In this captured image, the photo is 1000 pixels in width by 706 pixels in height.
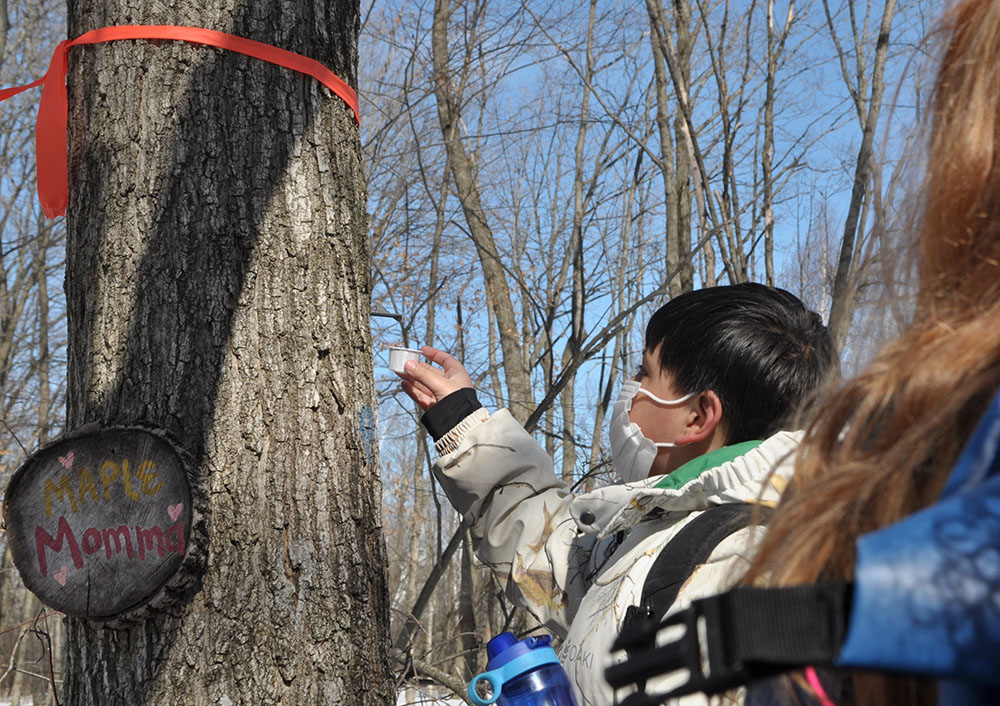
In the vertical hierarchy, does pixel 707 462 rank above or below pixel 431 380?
below

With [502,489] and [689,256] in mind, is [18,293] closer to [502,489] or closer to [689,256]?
[689,256]

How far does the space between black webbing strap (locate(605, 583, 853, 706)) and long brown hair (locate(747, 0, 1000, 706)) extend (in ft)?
0.28

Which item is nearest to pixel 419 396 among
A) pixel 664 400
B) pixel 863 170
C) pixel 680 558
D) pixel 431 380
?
pixel 431 380

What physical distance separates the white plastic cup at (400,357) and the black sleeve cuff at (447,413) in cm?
12

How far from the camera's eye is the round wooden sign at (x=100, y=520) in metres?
1.55

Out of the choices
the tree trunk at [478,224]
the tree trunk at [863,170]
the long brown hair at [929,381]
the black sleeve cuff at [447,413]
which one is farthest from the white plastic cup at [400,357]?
the tree trunk at [478,224]

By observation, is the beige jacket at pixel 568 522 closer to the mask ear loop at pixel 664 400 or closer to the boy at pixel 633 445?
the boy at pixel 633 445

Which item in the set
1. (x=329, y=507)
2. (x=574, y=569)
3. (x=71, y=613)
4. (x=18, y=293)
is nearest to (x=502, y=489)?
(x=574, y=569)

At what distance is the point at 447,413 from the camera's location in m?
2.03

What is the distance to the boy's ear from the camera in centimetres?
185

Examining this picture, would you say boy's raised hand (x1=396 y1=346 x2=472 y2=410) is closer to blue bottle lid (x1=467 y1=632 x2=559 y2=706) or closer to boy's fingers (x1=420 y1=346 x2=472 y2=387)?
boy's fingers (x1=420 y1=346 x2=472 y2=387)

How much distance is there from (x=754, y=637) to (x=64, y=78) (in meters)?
1.86

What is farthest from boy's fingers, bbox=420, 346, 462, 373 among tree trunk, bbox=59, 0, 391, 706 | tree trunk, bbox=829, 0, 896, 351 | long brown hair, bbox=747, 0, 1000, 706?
tree trunk, bbox=829, 0, 896, 351

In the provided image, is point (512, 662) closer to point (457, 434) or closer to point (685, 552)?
point (685, 552)
